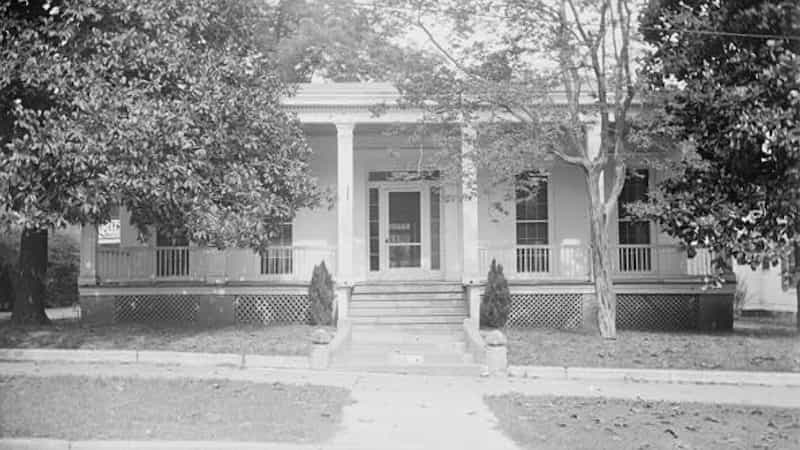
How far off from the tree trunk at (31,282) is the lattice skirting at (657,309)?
1222cm

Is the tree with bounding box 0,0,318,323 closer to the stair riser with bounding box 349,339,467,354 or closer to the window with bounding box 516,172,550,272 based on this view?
the stair riser with bounding box 349,339,467,354

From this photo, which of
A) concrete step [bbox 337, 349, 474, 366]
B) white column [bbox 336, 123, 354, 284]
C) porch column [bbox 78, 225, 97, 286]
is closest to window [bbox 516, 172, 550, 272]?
white column [bbox 336, 123, 354, 284]

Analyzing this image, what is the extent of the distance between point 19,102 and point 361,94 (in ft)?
22.6

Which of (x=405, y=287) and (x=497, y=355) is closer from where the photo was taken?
(x=497, y=355)

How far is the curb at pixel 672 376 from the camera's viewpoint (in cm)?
1056

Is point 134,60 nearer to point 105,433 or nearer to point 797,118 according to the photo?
point 105,433

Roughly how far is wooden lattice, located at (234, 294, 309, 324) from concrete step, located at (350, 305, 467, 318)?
1491 millimetres

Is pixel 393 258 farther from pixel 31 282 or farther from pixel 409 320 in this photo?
pixel 31 282

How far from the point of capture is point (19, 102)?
10.8 m

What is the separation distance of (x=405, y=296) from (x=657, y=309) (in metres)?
5.62

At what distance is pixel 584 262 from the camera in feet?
55.9

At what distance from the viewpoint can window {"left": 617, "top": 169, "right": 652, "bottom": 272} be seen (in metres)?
17.3

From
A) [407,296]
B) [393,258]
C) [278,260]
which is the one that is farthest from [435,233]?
[278,260]

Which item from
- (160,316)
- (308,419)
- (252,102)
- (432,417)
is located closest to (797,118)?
(432,417)
